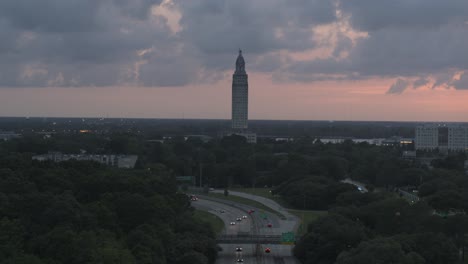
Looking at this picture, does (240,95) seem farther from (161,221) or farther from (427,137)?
(161,221)

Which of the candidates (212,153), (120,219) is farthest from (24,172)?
(212,153)

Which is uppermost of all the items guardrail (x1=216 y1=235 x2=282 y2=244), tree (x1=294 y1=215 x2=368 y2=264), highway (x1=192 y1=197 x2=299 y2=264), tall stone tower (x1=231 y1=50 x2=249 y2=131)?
tall stone tower (x1=231 y1=50 x2=249 y2=131)

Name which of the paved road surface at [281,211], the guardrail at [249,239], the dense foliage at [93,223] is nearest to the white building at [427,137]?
the paved road surface at [281,211]

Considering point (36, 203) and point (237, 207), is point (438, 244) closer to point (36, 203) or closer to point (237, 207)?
point (36, 203)

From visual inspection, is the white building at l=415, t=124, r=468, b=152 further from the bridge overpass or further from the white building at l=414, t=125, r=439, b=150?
the bridge overpass

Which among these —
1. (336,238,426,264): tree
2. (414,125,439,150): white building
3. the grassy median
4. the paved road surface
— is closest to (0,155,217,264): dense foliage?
the grassy median

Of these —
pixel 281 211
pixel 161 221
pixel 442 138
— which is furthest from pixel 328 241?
pixel 442 138

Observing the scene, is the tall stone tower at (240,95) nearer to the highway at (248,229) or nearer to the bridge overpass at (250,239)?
the highway at (248,229)
